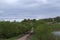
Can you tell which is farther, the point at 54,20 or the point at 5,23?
the point at 54,20

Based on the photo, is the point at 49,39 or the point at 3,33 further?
the point at 3,33

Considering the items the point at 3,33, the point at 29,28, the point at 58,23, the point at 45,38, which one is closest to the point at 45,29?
the point at 45,38

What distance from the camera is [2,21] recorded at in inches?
2285

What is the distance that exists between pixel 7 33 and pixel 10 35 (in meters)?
1.50

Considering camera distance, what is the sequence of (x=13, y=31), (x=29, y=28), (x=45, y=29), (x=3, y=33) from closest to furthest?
(x=45, y=29)
(x=3, y=33)
(x=13, y=31)
(x=29, y=28)

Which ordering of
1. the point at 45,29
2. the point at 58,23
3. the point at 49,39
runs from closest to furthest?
the point at 49,39 → the point at 45,29 → the point at 58,23

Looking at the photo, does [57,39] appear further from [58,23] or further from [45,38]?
[58,23]

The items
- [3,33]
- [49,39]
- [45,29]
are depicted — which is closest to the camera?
[49,39]

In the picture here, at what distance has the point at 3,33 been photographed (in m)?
55.1

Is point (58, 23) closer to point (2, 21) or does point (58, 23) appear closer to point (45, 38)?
point (2, 21)

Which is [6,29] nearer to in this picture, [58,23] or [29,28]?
[29,28]

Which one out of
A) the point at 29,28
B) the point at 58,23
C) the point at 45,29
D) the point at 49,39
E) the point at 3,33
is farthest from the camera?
the point at 58,23

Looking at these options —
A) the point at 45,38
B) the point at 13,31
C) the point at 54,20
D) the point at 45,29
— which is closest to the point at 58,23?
the point at 54,20

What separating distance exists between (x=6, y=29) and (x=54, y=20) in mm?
46826
